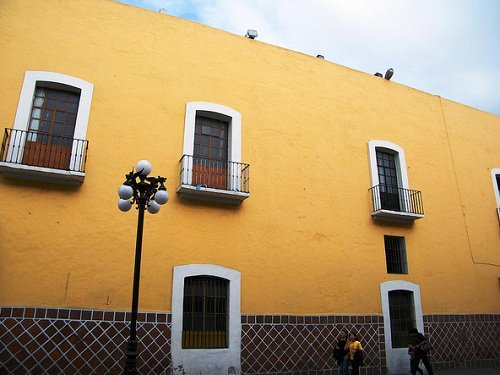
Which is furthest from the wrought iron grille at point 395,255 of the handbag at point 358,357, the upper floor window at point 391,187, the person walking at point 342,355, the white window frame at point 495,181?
the white window frame at point 495,181

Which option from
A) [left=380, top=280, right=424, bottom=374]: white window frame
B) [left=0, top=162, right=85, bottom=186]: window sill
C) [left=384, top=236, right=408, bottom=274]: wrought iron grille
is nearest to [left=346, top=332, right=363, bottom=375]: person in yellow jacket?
[left=380, top=280, right=424, bottom=374]: white window frame

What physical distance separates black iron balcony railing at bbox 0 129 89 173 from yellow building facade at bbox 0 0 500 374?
4 cm

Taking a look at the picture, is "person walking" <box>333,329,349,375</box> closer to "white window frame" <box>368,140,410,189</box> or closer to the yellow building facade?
the yellow building facade

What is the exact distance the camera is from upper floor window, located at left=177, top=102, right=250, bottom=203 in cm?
922

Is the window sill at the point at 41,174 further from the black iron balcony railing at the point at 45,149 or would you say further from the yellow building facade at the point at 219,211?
the black iron balcony railing at the point at 45,149

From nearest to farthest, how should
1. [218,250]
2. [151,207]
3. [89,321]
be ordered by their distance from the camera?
[151,207]
[89,321]
[218,250]

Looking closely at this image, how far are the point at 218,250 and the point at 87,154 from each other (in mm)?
3432

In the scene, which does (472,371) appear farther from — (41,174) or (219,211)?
(41,174)

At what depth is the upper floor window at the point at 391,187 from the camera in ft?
37.3

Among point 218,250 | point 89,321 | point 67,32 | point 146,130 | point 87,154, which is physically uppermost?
point 67,32

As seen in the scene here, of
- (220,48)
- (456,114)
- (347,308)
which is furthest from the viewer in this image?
(456,114)

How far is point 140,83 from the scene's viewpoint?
382 inches

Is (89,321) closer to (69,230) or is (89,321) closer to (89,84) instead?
(69,230)

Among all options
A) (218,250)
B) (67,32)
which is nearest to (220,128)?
(218,250)
